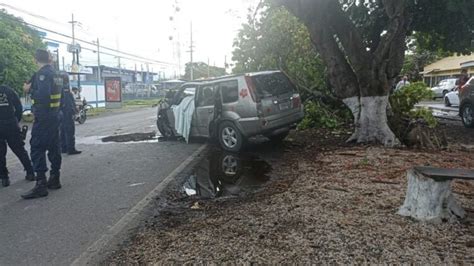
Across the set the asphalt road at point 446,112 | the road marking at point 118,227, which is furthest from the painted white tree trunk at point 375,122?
the asphalt road at point 446,112

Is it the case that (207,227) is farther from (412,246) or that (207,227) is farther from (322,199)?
(412,246)

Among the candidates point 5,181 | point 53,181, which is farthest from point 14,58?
point 53,181

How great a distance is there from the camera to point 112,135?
13.9 meters

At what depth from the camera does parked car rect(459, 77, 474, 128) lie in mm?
12695

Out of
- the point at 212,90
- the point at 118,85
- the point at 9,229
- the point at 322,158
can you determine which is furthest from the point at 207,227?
the point at 118,85

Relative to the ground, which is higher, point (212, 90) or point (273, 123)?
point (212, 90)

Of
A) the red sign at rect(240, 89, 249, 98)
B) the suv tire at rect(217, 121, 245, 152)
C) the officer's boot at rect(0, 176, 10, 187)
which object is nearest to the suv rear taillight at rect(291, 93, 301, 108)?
the red sign at rect(240, 89, 249, 98)

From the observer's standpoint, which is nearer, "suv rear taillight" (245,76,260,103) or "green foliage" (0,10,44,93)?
"suv rear taillight" (245,76,260,103)

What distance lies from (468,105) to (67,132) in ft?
38.3

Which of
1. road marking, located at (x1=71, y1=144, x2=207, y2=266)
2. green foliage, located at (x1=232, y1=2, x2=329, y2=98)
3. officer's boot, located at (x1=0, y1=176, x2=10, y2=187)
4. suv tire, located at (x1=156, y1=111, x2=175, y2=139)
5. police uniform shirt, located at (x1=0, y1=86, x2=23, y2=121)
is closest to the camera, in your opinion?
road marking, located at (x1=71, y1=144, x2=207, y2=266)

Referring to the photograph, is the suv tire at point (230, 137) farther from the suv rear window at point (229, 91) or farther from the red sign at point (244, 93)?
the red sign at point (244, 93)

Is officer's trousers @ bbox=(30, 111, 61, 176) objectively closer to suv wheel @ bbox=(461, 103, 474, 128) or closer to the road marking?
the road marking

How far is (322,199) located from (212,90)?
569 cm

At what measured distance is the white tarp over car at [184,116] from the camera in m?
10.9
